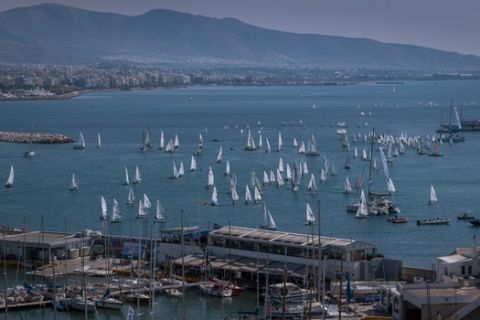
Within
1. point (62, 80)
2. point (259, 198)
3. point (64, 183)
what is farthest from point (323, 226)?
point (62, 80)

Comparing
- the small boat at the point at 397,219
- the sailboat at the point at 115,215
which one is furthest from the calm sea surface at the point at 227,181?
the sailboat at the point at 115,215

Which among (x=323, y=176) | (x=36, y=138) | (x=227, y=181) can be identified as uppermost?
(x=323, y=176)

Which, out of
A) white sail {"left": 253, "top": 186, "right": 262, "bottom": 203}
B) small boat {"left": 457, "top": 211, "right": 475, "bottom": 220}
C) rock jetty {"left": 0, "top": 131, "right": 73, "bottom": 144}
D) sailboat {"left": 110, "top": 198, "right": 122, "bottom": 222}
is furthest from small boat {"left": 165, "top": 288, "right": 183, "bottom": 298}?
rock jetty {"left": 0, "top": 131, "right": 73, "bottom": 144}

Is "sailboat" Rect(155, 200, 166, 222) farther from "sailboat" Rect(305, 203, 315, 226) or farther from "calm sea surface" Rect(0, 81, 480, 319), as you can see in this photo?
"sailboat" Rect(305, 203, 315, 226)

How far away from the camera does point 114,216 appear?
1727cm

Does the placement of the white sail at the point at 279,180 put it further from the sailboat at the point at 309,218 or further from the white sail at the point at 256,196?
the sailboat at the point at 309,218

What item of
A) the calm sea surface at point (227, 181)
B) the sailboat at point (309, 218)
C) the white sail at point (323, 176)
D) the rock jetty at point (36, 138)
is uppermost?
the sailboat at point (309, 218)

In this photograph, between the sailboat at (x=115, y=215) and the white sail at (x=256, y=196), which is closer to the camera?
the sailboat at (x=115, y=215)

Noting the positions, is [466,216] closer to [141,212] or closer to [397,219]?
[397,219]

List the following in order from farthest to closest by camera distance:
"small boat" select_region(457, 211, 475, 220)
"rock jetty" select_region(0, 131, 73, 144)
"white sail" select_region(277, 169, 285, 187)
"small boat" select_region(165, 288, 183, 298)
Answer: "rock jetty" select_region(0, 131, 73, 144) → "white sail" select_region(277, 169, 285, 187) → "small boat" select_region(457, 211, 475, 220) → "small boat" select_region(165, 288, 183, 298)

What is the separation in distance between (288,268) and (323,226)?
4781 millimetres

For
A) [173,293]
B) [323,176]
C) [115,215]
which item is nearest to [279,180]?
[323,176]

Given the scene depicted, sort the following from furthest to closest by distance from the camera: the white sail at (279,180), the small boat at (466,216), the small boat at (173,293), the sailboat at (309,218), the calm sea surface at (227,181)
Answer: the white sail at (279,180)
the small boat at (466,216)
the calm sea surface at (227,181)
the sailboat at (309,218)
the small boat at (173,293)

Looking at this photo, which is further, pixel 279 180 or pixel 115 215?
pixel 279 180
